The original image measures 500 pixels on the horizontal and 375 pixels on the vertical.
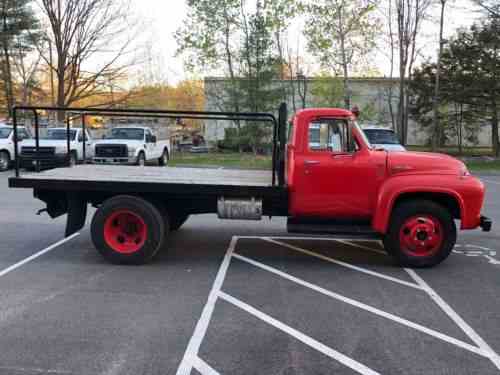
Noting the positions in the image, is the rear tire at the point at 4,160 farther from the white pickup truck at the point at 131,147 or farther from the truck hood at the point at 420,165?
the truck hood at the point at 420,165

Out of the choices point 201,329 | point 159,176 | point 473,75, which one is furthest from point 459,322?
point 473,75

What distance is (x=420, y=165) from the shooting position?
643 cm

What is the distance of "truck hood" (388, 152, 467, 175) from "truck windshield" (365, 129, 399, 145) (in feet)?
34.0

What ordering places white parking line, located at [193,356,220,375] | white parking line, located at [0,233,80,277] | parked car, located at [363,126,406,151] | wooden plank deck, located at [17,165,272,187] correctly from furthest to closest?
parked car, located at [363,126,406,151], wooden plank deck, located at [17,165,272,187], white parking line, located at [0,233,80,277], white parking line, located at [193,356,220,375]

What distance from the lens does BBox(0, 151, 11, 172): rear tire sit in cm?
1894

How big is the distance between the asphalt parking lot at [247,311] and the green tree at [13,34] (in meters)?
29.5

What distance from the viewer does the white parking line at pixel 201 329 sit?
3812 mm

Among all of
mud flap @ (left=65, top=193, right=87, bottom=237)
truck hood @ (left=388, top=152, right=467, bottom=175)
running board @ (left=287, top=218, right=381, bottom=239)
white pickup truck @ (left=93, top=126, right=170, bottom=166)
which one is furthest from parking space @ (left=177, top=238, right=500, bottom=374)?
white pickup truck @ (left=93, top=126, right=170, bottom=166)

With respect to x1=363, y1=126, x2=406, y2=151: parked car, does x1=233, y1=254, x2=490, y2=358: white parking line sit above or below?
below

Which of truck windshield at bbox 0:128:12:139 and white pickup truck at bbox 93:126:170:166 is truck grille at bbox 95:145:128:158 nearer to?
white pickup truck at bbox 93:126:170:166

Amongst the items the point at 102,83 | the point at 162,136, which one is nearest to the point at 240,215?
the point at 162,136

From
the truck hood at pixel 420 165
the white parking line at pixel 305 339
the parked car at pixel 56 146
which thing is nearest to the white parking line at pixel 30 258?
the white parking line at pixel 305 339

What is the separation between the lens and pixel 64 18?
33.8m

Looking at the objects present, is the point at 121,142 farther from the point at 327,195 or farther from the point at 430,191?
the point at 430,191
